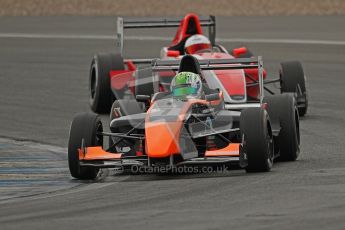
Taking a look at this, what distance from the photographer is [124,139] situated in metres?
14.7

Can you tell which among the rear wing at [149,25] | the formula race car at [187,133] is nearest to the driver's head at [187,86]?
the formula race car at [187,133]

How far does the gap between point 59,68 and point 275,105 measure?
44.2 feet

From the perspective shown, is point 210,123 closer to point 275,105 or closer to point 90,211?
point 275,105

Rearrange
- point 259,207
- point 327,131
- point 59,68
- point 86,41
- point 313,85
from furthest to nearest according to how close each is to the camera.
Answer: point 86,41 → point 59,68 → point 313,85 → point 327,131 → point 259,207

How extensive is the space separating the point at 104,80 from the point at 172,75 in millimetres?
1884

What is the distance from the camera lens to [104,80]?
2084 centimetres

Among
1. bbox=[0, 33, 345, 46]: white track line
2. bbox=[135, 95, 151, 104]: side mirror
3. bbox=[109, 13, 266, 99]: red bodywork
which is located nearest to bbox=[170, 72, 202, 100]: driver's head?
bbox=[135, 95, 151, 104]: side mirror

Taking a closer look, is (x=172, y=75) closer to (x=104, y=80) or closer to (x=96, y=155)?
(x=104, y=80)

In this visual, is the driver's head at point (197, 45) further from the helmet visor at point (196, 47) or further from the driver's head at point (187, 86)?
the driver's head at point (187, 86)

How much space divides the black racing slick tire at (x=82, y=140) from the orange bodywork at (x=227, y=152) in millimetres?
1339

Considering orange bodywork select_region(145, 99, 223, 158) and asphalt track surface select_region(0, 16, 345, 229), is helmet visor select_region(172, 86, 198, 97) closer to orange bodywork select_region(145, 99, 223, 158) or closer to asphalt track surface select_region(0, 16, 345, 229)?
orange bodywork select_region(145, 99, 223, 158)

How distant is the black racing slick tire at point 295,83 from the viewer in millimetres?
19703

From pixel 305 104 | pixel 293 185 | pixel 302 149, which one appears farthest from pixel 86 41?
pixel 293 185

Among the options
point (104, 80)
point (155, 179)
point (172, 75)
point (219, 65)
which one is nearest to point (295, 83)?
point (172, 75)
